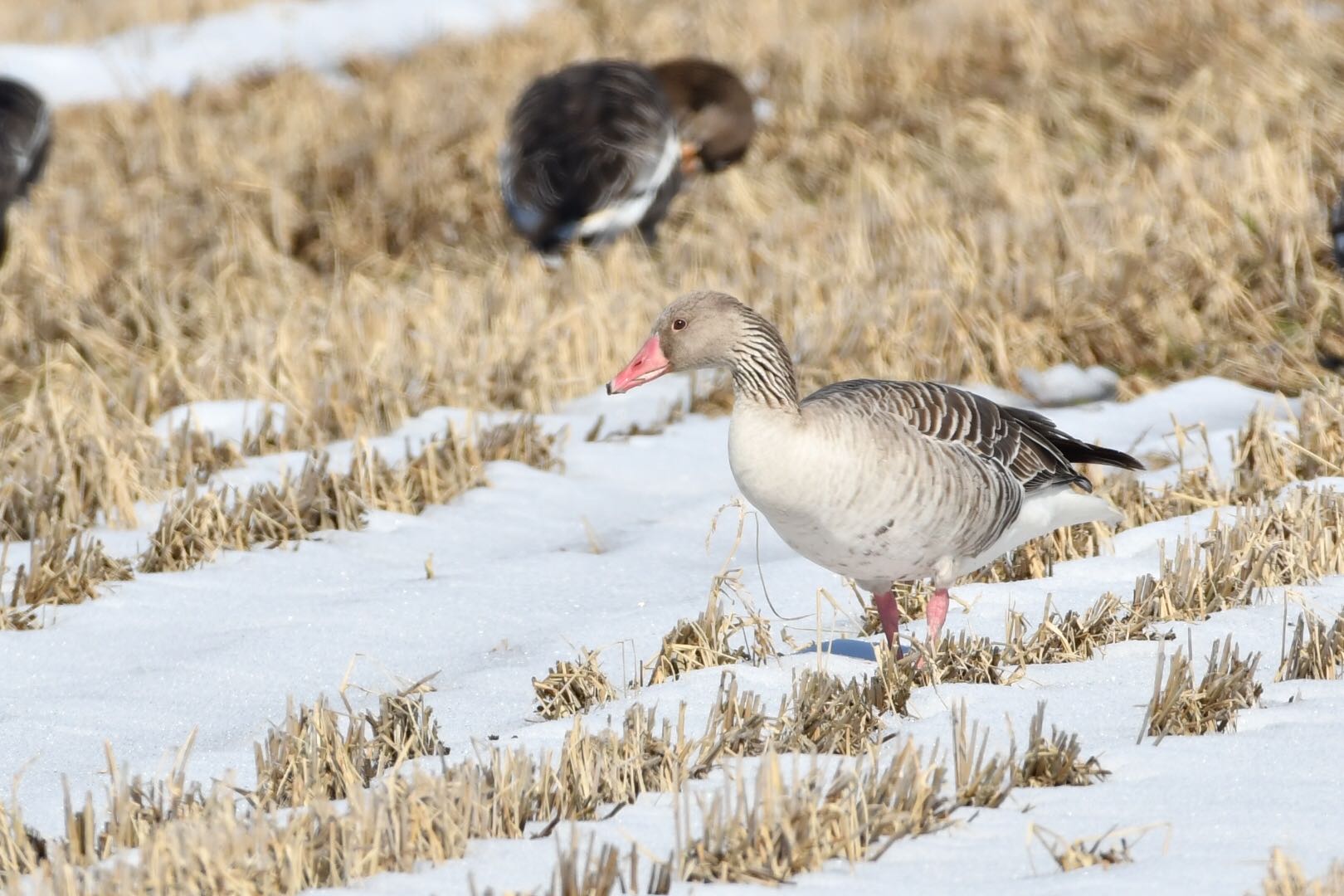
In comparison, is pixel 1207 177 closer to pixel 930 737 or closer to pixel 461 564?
pixel 461 564

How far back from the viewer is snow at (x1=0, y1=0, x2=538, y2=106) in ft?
55.0

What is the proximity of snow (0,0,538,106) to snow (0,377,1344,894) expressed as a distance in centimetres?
1049

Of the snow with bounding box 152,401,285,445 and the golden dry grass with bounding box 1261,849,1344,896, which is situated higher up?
the snow with bounding box 152,401,285,445

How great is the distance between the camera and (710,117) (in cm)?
1138

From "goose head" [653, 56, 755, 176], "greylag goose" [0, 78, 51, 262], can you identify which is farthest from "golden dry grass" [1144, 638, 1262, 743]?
"greylag goose" [0, 78, 51, 262]

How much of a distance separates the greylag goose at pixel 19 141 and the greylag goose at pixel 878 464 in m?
7.63

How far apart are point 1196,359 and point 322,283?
538 centimetres

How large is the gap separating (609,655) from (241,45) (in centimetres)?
1497

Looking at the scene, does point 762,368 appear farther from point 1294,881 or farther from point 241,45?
point 241,45

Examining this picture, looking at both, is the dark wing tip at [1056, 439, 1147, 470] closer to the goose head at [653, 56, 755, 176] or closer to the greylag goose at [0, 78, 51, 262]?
the goose head at [653, 56, 755, 176]

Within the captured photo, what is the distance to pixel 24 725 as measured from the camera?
14.1 feet

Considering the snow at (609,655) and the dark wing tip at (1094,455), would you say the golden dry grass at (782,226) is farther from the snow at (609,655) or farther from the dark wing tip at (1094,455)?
the dark wing tip at (1094,455)

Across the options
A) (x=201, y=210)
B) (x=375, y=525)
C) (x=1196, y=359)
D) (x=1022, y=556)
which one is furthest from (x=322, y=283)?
(x=1022, y=556)

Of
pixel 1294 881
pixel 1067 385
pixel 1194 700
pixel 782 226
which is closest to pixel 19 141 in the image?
pixel 782 226
